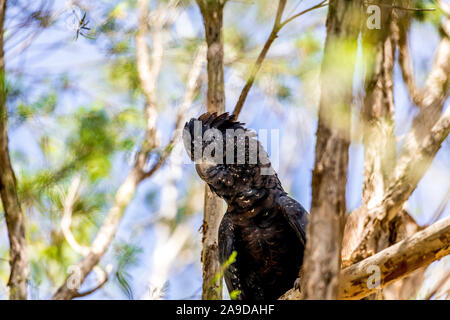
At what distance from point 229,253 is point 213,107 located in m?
1.35

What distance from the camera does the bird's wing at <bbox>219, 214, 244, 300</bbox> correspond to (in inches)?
153

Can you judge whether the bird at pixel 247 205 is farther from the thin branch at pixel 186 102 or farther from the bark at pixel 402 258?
the thin branch at pixel 186 102

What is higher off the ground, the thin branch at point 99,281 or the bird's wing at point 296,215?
the bird's wing at point 296,215

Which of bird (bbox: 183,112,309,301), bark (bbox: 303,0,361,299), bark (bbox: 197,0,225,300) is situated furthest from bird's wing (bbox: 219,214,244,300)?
bark (bbox: 303,0,361,299)

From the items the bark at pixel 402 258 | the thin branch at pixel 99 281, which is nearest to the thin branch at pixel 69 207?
the thin branch at pixel 99 281

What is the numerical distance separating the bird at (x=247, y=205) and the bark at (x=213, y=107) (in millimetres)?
301

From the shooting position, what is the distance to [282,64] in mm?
7305

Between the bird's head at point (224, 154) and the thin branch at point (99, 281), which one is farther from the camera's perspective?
the thin branch at point (99, 281)

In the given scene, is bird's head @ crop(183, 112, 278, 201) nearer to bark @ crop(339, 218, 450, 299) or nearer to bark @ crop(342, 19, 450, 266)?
bark @ crop(339, 218, 450, 299)

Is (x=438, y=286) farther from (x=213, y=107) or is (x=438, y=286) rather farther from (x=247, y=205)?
(x=213, y=107)

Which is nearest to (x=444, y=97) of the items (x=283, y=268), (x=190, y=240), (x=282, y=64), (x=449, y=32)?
(x=449, y=32)

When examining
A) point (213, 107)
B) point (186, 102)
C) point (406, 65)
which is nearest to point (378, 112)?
point (406, 65)

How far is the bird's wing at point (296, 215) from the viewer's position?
144 inches
